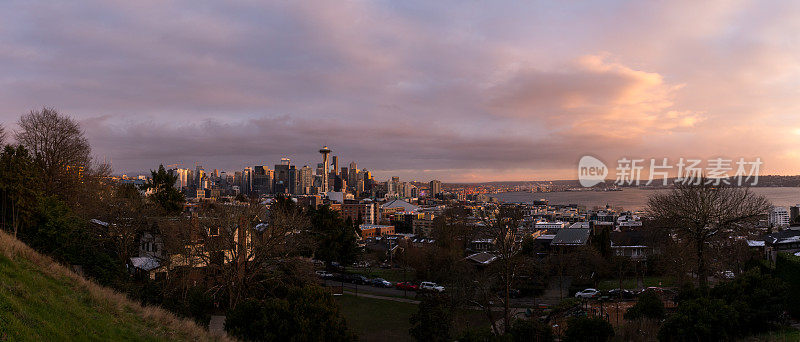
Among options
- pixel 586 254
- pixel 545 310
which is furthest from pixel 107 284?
pixel 586 254

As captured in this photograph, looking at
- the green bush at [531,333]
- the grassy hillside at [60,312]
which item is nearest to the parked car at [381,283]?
the green bush at [531,333]

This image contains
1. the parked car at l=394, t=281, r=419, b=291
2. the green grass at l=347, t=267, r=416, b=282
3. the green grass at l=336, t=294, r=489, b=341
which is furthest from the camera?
the green grass at l=347, t=267, r=416, b=282

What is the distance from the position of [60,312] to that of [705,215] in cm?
2256

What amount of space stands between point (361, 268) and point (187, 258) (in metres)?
24.8

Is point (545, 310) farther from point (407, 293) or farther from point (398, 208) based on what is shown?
point (398, 208)

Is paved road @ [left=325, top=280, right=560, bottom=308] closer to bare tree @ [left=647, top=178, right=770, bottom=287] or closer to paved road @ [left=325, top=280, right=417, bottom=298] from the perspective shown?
paved road @ [left=325, top=280, right=417, bottom=298]

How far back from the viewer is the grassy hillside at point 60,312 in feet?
23.7

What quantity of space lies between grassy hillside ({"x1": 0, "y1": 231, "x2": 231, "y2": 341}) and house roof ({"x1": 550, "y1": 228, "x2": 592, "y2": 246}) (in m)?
38.2

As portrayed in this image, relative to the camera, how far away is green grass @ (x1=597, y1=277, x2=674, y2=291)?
3032cm

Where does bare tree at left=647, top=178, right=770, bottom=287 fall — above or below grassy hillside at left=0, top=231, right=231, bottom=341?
above

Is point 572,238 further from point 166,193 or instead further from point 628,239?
point 166,193

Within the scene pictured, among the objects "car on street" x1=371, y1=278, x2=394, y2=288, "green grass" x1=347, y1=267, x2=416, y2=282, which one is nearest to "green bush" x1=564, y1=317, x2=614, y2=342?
"car on street" x1=371, y1=278, x2=394, y2=288

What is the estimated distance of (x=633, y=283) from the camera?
31.6 metres

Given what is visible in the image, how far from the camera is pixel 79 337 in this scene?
302 inches
